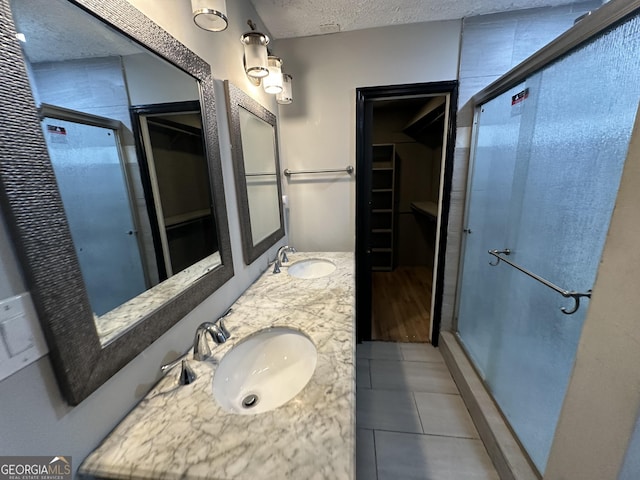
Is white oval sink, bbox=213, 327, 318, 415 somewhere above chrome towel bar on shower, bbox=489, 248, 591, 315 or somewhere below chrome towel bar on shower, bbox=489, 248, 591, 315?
below

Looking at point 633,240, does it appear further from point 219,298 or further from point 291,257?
point 291,257

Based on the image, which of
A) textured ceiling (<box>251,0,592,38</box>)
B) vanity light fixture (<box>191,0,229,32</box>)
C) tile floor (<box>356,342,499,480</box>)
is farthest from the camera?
textured ceiling (<box>251,0,592,38</box>)

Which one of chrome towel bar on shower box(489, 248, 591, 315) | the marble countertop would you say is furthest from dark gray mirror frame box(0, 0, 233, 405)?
chrome towel bar on shower box(489, 248, 591, 315)

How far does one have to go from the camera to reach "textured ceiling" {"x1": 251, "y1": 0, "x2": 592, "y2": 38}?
1384 mm

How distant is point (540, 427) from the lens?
43.8 inches

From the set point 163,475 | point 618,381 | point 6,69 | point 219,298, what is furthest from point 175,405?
point 618,381

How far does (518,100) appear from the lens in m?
1.30

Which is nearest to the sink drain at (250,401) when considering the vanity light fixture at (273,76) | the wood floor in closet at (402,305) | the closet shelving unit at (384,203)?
the vanity light fixture at (273,76)

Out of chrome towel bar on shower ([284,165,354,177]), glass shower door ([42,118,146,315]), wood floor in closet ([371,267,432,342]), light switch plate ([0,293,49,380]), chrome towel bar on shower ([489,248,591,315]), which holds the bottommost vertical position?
wood floor in closet ([371,267,432,342])

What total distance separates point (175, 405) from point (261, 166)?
4.06 ft

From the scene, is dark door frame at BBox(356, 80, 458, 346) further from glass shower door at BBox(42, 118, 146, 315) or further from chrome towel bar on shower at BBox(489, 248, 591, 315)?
glass shower door at BBox(42, 118, 146, 315)

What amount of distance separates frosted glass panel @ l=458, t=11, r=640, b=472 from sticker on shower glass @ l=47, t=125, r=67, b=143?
1532 mm

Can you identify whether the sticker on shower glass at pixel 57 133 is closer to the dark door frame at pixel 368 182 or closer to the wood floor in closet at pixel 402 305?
the dark door frame at pixel 368 182

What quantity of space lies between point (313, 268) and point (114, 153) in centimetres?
138
